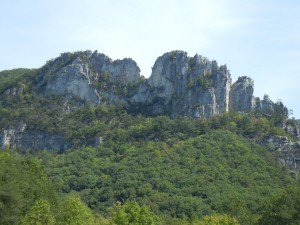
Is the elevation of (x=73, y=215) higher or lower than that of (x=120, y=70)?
lower

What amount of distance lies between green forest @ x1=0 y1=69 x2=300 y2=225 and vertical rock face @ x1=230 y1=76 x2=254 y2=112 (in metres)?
3.11

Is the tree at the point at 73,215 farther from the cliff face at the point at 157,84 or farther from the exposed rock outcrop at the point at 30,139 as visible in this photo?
the exposed rock outcrop at the point at 30,139

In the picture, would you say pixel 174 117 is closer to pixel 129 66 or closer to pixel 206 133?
pixel 206 133

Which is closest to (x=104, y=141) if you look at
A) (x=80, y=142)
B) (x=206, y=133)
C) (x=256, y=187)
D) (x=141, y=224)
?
A: (x=80, y=142)

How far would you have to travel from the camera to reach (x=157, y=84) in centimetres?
13400

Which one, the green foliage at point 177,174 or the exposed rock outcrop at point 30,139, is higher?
the exposed rock outcrop at point 30,139

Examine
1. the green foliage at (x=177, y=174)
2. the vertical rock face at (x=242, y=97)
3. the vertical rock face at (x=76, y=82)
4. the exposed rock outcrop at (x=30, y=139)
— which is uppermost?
the vertical rock face at (x=76, y=82)

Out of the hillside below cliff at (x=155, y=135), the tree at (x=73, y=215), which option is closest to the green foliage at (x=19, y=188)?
the tree at (x=73, y=215)

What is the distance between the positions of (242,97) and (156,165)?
113 ft

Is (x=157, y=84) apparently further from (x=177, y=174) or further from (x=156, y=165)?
(x=177, y=174)

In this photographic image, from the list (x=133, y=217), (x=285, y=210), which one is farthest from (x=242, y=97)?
(x=133, y=217)

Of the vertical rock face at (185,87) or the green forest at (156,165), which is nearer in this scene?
the green forest at (156,165)

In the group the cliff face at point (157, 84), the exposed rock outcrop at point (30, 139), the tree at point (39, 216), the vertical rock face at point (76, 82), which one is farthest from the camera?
the vertical rock face at point (76, 82)

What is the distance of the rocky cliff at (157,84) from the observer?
124938 millimetres
